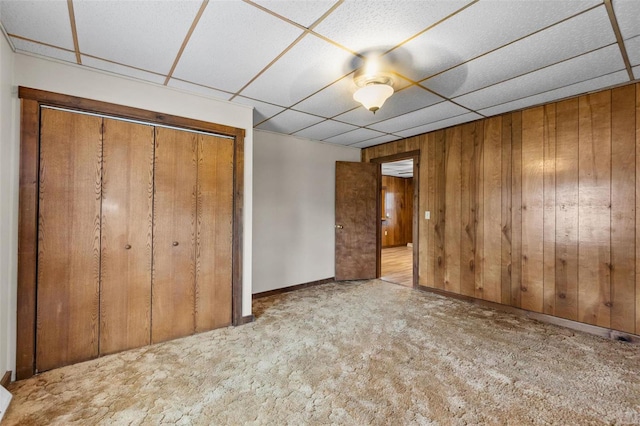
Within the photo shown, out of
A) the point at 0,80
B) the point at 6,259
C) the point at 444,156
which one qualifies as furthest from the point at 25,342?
the point at 444,156

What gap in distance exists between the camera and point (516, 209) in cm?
338

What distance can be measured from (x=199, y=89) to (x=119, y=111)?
73 centimetres

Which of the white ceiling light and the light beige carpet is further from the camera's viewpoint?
the white ceiling light

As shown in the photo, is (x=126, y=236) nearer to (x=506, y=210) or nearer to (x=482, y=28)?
(x=482, y=28)

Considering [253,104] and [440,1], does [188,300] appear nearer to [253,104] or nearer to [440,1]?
[253,104]

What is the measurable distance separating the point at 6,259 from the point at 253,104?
244 centimetres

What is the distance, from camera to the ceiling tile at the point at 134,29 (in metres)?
1.63

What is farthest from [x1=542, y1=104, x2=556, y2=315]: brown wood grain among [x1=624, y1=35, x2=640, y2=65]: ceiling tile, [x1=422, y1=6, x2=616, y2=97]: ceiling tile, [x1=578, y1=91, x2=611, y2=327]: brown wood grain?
[x1=422, y1=6, x2=616, y2=97]: ceiling tile

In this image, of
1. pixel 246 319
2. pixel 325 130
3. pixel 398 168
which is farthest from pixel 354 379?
pixel 398 168

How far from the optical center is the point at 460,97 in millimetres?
2916

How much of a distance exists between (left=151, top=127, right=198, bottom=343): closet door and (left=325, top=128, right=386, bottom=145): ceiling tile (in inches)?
92.7

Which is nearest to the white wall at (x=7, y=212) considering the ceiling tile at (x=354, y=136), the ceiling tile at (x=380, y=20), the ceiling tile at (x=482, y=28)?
the ceiling tile at (x=380, y=20)

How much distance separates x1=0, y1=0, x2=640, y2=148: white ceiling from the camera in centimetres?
164

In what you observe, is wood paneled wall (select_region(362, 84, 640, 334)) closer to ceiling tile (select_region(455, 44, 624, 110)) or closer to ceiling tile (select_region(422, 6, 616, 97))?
ceiling tile (select_region(455, 44, 624, 110))
